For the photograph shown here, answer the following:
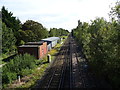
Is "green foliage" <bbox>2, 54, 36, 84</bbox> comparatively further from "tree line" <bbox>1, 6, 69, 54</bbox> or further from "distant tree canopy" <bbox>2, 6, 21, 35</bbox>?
"distant tree canopy" <bbox>2, 6, 21, 35</bbox>

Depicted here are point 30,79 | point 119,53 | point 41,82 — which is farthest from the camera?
point 30,79

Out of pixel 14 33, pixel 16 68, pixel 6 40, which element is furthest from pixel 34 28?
pixel 16 68

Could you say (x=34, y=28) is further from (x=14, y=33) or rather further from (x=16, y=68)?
(x=16, y=68)

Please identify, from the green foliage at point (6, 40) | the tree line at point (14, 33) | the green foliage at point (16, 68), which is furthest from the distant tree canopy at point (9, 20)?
the green foliage at point (16, 68)

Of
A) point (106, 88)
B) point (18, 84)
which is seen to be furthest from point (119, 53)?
point (18, 84)

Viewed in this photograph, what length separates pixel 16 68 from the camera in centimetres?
2444

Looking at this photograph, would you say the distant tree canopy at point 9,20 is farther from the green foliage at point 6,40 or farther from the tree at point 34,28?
the green foliage at point 6,40

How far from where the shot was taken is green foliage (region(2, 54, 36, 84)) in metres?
21.0

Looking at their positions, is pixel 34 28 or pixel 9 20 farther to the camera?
pixel 34 28

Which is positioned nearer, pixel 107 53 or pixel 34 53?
pixel 107 53

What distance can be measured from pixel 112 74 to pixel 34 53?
70.7 feet

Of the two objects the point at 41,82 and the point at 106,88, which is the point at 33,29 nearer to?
the point at 41,82

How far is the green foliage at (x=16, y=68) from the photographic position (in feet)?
68.9

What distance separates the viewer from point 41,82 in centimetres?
2042
